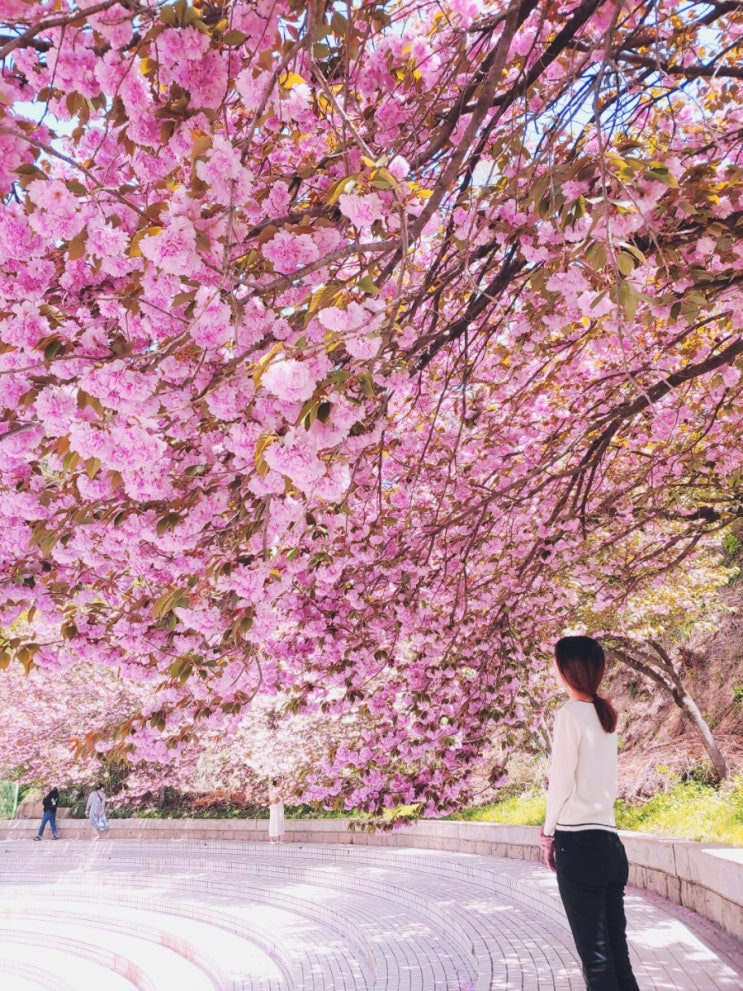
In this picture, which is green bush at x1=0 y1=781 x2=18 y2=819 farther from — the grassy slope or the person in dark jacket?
the grassy slope

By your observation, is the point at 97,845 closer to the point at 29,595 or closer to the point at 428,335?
the point at 29,595

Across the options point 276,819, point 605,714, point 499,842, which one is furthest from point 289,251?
point 276,819

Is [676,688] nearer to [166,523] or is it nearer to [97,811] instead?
[166,523]

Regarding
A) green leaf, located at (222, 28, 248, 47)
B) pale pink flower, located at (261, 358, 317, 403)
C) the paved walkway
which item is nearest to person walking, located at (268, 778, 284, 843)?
the paved walkway

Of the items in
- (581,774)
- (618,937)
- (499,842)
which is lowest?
(499,842)

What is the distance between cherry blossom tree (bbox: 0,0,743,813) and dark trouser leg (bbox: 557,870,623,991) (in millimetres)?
1696

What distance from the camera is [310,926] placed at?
9281 millimetres

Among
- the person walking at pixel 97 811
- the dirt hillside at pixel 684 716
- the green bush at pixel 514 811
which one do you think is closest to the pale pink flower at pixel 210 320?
the green bush at pixel 514 811

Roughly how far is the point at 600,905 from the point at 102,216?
3.04 meters

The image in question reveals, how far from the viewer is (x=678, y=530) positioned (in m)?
9.57

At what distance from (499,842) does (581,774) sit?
8.14m

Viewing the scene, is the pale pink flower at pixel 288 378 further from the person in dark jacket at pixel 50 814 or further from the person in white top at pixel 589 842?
the person in dark jacket at pixel 50 814

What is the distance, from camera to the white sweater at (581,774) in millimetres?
3266

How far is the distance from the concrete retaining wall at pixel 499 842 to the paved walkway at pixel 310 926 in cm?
20
